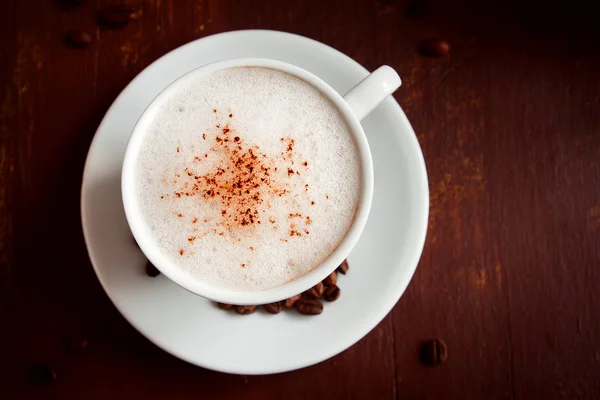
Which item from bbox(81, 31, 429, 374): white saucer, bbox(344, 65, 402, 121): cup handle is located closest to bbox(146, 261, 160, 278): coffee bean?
bbox(81, 31, 429, 374): white saucer

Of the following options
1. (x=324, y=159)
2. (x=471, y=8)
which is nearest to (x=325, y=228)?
(x=324, y=159)

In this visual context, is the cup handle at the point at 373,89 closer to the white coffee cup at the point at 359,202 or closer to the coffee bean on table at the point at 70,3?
the white coffee cup at the point at 359,202

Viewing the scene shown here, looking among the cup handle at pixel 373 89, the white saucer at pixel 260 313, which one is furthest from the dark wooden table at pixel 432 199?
the cup handle at pixel 373 89

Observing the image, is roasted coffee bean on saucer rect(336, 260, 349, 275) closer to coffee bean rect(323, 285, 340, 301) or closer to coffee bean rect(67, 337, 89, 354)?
coffee bean rect(323, 285, 340, 301)

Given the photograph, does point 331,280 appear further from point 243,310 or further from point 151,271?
point 151,271

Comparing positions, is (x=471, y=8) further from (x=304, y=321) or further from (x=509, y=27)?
(x=304, y=321)

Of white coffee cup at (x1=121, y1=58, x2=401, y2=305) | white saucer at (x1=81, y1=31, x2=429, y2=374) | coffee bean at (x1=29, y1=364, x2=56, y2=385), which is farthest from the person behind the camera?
coffee bean at (x1=29, y1=364, x2=56, y2=385)

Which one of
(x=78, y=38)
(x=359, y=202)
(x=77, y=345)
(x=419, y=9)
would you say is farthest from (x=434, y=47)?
(x=77, y=345)

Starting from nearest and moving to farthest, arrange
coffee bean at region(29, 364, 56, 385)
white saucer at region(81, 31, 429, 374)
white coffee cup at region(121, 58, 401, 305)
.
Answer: white coffee cup at region(121, 58, 401, 305) < white saucer at region(81, 31, 429, 374) < coffee bean at region(29, 364, 56, 385)
